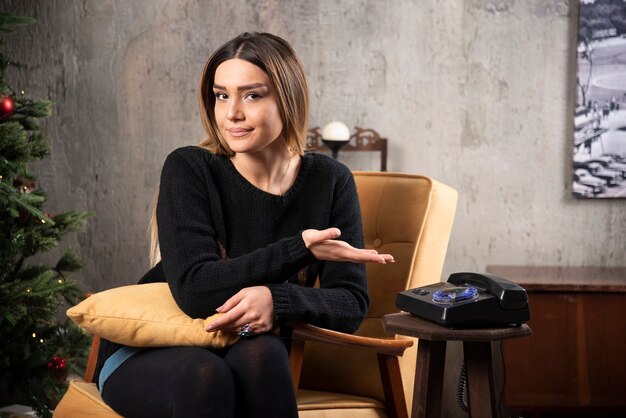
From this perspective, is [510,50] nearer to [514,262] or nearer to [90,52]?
[514,262]

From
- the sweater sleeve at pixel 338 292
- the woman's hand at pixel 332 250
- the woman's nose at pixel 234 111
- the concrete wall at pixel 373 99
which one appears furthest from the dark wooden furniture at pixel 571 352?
the woman's nose at pixel 234 111

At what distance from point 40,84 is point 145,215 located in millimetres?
800

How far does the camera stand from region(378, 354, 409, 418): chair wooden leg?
232cm

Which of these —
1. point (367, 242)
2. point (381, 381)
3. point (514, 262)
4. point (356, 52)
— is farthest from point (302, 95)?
point (514, 262)

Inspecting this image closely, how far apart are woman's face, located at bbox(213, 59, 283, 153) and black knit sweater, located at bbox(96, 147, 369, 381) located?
0.13 meters

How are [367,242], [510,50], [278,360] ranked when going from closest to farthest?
[278,360] → [367,242] → [510,50]

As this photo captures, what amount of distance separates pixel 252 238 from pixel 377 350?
0.44 meters

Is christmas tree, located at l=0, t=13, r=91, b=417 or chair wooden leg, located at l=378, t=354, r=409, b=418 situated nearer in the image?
chair wooden leg, located at l=378, t=354, r=409, b=418

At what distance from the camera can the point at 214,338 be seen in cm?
190

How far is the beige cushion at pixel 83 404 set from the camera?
6.70 ft

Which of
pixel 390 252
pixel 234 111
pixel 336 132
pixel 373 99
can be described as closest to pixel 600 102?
pixel 373 99

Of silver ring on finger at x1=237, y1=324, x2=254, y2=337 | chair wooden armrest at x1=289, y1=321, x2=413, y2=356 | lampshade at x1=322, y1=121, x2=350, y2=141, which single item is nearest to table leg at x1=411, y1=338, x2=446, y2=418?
chair wooden armrest at x1=289, y1=321, x2=413, y2=356

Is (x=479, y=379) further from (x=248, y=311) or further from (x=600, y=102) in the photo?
(x=600, y=102)

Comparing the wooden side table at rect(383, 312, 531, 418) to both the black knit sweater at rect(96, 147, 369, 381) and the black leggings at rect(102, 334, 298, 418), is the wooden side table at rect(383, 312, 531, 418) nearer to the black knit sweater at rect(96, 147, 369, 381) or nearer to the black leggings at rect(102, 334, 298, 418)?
the black knit sweater at rect(96, 147, 369, 381)
